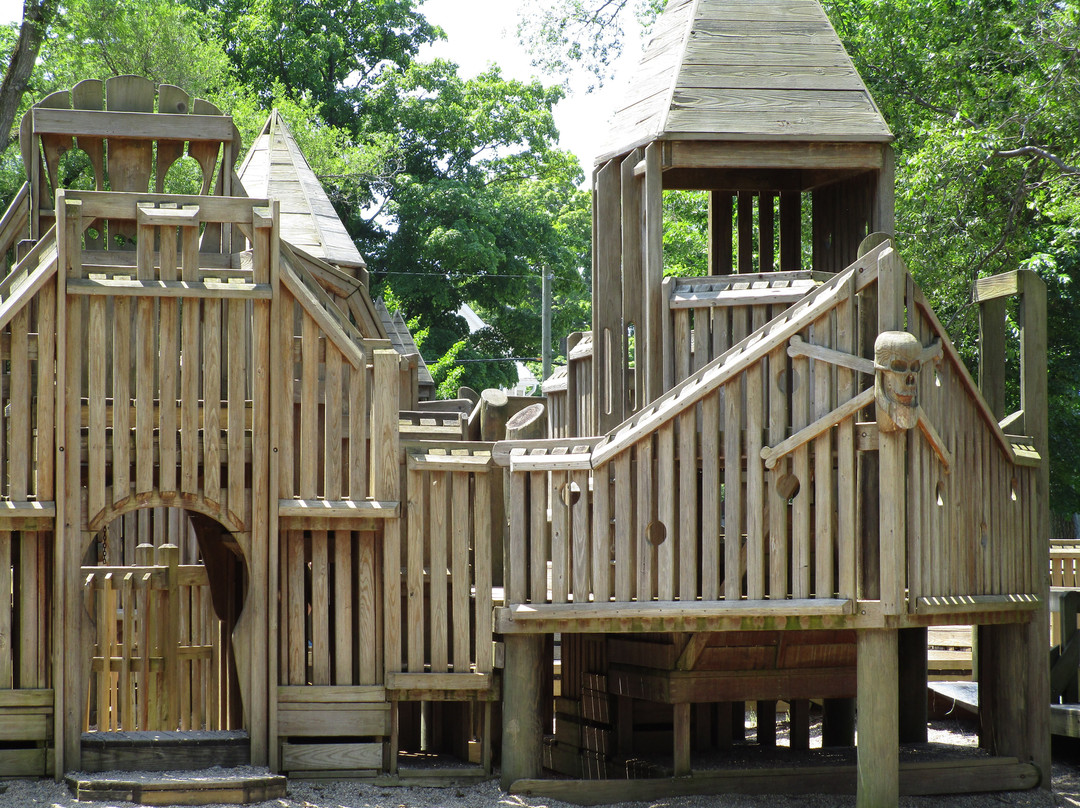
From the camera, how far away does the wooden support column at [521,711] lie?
9.13m

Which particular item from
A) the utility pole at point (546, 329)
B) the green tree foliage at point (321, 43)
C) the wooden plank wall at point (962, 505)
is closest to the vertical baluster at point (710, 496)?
the wooden plank wall at point (962, 505)

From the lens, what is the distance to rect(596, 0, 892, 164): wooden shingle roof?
9898 mm

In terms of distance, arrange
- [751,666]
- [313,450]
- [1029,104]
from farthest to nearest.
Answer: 1. [1029,104]
2. [751,666]
3. [313,450]

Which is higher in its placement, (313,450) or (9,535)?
(313,450)

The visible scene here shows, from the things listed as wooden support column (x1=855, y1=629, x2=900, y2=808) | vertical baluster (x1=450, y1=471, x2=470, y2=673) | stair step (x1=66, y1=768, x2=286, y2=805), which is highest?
vertical baluster (x1=450, y1=471, x2=470, y2=673)

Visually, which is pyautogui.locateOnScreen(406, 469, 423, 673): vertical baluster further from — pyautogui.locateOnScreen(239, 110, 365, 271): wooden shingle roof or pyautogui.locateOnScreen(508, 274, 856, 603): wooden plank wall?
pyautogui.locateOnScreen(239, 110, 365, 271): wooden shingle roof

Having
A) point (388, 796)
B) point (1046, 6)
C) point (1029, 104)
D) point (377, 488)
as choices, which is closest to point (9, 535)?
point (377, 488)

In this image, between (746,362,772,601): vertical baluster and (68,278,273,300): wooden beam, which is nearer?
(746,362,772,601): vertical baluster

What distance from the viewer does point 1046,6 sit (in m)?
19.5

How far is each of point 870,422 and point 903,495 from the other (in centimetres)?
53

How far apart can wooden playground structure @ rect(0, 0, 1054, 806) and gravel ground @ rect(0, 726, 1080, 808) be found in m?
0.15

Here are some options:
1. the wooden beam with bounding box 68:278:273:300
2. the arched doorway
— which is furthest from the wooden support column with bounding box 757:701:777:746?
the wooden beam with bounding box 68:278:273:300

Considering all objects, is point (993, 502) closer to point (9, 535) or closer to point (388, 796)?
point (388, 796)

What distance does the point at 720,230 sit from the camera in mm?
12516
